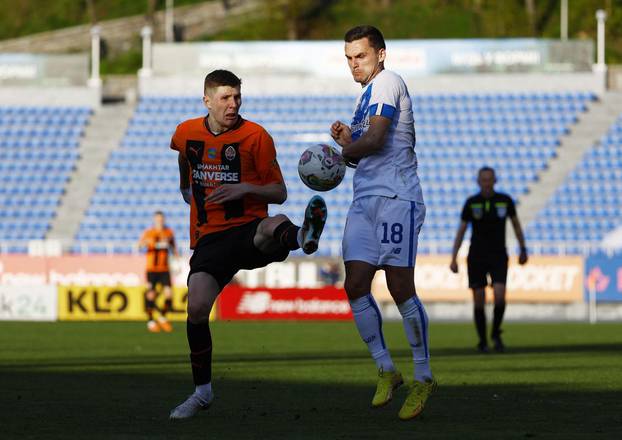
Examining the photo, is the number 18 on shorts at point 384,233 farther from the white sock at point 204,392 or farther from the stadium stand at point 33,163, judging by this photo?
the stadium stand at point 33,163

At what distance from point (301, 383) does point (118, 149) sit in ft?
92.4

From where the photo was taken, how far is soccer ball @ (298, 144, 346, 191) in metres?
8.16

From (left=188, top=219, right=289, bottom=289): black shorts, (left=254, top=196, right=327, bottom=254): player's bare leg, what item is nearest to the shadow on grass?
(left=188, top=219, right=289, bottom=289): black shorts

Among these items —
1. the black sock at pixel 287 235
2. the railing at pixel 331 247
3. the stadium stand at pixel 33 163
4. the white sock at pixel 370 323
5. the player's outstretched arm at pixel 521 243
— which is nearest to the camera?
the black sock at pixel 287 235

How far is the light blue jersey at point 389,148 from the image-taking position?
26.0 ft

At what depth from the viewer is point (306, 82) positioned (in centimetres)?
3981

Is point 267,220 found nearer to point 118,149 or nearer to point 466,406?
point 466,406

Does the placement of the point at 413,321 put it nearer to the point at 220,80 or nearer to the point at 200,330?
the point at 200,330

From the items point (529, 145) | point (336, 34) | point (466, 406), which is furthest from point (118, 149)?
point (466, 406)

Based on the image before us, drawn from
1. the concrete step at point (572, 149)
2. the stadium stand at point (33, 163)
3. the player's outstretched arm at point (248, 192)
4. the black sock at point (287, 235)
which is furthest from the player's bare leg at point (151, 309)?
the black sock at point (287, 235)

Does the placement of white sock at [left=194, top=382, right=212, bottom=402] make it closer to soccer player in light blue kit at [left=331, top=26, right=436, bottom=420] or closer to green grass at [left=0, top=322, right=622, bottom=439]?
green grass at [left=0, top=322, right=622, bottom=439]

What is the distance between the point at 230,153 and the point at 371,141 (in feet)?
2.93

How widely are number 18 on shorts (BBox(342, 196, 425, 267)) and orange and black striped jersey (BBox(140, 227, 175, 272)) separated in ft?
46.7

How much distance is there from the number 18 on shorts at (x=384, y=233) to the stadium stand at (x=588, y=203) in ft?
73.9
